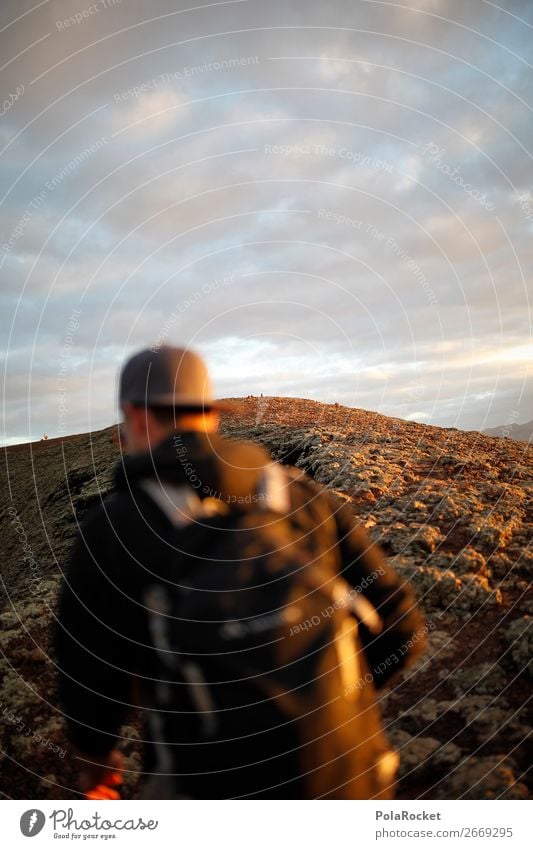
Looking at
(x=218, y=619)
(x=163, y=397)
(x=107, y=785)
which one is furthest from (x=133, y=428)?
(x=107, y=785)

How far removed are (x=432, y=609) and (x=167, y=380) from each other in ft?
16.0

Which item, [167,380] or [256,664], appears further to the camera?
[167,380]

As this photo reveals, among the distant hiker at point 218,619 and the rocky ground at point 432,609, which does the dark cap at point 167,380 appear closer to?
the distant hiker at point 218,619

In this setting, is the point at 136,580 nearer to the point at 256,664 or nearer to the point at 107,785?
the point at 256,664

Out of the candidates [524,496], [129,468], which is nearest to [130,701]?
[129,468]

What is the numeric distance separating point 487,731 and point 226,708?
3187 mm

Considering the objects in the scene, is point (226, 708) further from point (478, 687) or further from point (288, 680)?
point (478, 687)

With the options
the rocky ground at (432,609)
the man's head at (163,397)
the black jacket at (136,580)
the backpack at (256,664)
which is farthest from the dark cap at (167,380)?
the rocky ground at (432,609)

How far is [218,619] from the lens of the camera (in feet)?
7.78

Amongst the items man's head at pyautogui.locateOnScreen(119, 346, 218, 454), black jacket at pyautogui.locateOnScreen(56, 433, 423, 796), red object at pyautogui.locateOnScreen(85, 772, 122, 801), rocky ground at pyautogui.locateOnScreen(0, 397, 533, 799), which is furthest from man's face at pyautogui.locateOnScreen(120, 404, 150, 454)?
→ rocky ground at pyautogui.locateOnScreen(0, 397, 533, 799)

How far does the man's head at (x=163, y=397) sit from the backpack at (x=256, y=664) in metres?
0.60

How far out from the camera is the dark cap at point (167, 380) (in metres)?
3.01

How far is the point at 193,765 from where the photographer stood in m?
2.46

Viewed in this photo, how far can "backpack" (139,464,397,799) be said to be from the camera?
2324 millimetres
